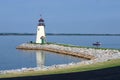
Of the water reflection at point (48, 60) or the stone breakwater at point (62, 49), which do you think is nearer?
the water reflection at point (48, 60)

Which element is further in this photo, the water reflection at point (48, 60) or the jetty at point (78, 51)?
the water reflection at point (48, 60)

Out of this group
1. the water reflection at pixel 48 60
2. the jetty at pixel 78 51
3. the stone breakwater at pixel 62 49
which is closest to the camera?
the jetty at pixel 78 51

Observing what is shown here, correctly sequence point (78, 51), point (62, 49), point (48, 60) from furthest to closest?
point (62, 49) < point (78, 51) < point (48, 60)

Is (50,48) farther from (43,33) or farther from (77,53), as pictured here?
(77,53)

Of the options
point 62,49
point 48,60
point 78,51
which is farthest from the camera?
point 62,49

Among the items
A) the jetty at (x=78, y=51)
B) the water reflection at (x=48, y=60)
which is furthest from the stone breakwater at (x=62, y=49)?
the water reflection at (x=48, y=60)

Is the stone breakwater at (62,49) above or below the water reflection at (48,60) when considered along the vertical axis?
above

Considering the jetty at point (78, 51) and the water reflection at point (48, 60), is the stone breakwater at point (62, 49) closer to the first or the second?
the jetty at point (78, 51)

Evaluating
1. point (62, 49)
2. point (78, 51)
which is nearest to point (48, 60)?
point (78, 51)

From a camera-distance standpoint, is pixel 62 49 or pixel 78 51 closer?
pixel 78 51

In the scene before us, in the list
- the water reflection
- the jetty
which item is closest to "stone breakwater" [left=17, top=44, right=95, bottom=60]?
the jetty

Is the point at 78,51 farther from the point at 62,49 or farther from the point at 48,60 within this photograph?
the point at 62,49

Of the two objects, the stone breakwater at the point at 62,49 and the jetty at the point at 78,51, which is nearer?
the jetty at the point at 78,51

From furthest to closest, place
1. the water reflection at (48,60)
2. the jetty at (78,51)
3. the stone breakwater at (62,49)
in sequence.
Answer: the stone breakwater at (62,49), the water reflection at (48,60), the jetty at (78,51)
